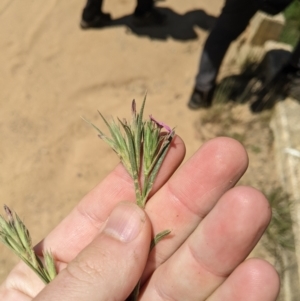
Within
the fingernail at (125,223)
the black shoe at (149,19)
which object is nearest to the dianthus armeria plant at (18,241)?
the fingernail at (125,223)

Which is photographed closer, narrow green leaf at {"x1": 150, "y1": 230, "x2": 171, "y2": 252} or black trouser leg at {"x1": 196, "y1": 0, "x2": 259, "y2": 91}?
narrow green leaf at {"x1": 150, "y1": 230, "x2": 171, "y2": 252}

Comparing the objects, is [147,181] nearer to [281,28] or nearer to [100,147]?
[100,147]

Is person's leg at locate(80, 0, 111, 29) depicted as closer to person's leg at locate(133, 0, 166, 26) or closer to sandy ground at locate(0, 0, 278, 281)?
sandy ground at locate(0, 0, 278, 281)

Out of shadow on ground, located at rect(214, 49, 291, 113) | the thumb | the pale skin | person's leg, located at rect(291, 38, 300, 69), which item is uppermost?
the thumb

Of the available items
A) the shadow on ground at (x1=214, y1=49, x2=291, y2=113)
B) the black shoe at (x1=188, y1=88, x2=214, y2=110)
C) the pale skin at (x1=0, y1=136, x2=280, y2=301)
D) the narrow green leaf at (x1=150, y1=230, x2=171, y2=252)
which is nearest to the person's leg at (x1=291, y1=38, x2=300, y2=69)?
the shadow on ground at (x1=214, y1=49, x2=291, y2=113)

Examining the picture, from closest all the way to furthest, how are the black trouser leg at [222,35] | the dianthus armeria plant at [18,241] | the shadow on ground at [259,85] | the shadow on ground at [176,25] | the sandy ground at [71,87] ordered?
the dianthus armeria plant at [18,241], the black trouser leg at [222,35], the sandy ground at [71,87], the shadow on ground at [259,85], the shadow on ground at [176,25]

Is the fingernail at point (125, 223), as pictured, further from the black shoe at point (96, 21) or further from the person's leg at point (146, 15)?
the person's leg at point (146, 15)
